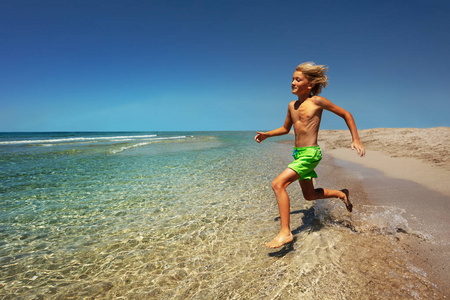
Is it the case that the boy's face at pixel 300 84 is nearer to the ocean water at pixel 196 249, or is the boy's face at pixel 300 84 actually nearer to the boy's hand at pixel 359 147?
the boy's hand at pixel 359 147

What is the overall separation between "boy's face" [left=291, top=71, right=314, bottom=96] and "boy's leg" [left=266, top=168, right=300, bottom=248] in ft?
3.51

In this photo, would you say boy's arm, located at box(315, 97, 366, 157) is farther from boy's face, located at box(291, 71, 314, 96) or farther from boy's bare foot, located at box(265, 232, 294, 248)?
boy's bare foot, located at box(265, 232, 294, 248)

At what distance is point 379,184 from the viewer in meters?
6.04

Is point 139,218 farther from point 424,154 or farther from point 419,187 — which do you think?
point 424,154

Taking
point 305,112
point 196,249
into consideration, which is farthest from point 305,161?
point 196,249

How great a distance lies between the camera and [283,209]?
2822 mm

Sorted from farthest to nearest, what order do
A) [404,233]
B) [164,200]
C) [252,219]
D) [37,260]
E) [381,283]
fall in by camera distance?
[164,200] → [252,219] → [404,233] → [37,260] → [381,283]

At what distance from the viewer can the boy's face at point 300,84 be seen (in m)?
3.04

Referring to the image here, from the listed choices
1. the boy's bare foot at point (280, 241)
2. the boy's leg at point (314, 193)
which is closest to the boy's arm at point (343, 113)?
the boy's leg at point (314, 193)

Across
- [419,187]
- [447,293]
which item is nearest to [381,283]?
[447,293]

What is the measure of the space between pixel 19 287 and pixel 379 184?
23.6 ft

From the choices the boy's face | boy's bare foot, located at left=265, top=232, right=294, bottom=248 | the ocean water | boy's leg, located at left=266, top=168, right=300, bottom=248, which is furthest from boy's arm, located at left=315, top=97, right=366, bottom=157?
boy's bare foot, located at left=265, top=232, right=294, bottom=248

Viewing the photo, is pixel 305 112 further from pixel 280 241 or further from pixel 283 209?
pixel 280 241

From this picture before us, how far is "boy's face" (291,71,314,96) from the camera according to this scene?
9.99 feet
